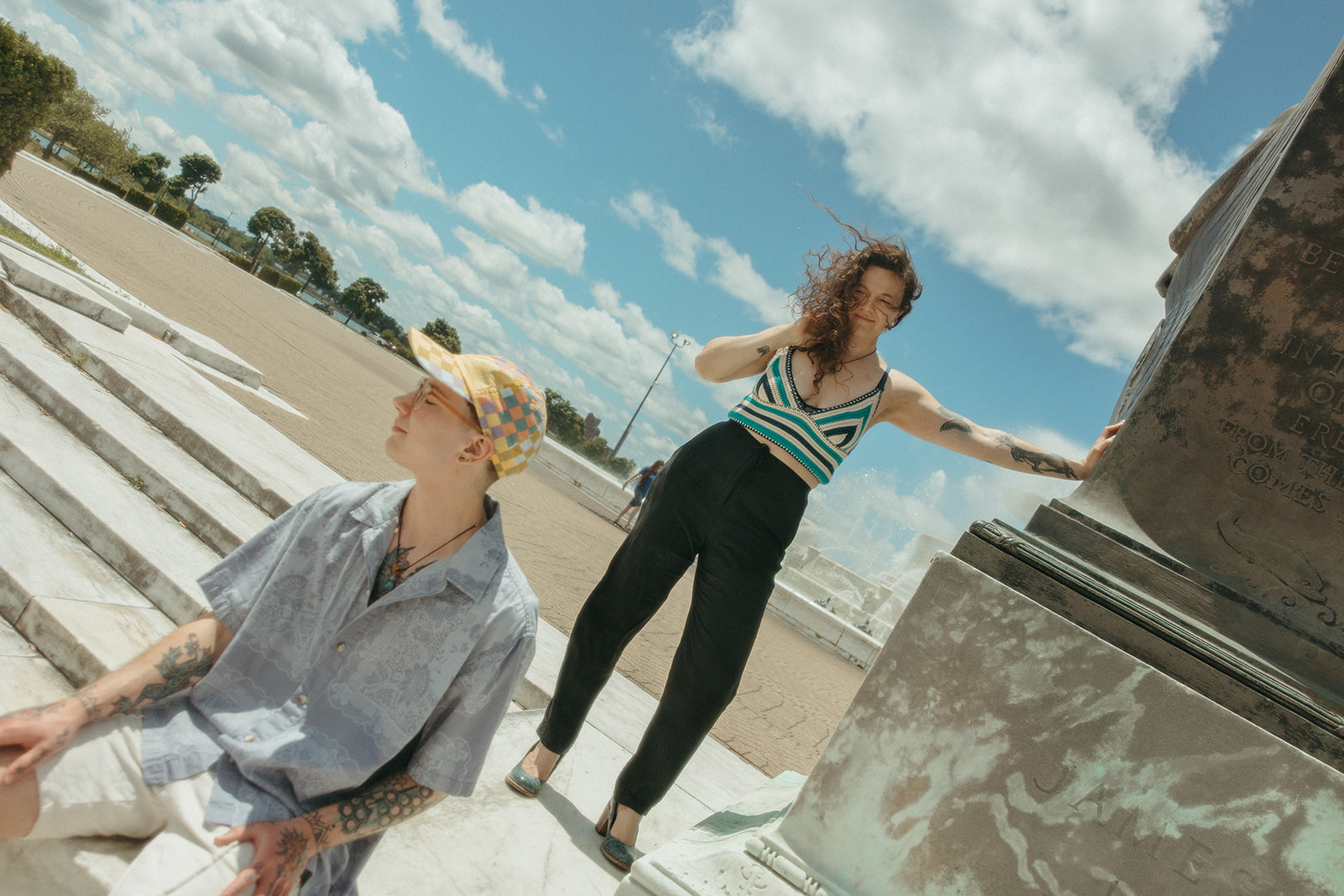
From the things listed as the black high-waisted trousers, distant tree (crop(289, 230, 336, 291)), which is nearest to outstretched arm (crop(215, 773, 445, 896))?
the black high-waisted trousers

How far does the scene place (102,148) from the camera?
61.0 metres

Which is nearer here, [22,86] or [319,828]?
[319,828]

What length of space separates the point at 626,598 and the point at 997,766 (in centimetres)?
123

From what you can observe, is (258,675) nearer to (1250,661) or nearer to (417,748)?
(417,748)

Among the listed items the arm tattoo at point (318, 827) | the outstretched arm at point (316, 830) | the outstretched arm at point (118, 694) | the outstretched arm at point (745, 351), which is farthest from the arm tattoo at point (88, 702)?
the outstretched arm at point (745, 351)

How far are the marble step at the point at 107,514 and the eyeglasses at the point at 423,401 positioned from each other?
5.97 feet

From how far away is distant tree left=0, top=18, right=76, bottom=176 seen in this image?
920cm

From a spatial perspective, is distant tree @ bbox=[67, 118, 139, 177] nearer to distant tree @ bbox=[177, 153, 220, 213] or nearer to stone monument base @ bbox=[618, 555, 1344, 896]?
distant tree @ bbox=[177, 153, 220, 213]

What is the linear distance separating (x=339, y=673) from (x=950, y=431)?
195 cm

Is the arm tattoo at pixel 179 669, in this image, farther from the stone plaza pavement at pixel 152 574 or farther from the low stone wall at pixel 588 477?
the low stone wall at pixel 588 477

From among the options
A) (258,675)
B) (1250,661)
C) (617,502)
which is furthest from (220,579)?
(617,502)

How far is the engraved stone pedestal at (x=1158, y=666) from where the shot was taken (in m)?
1.46

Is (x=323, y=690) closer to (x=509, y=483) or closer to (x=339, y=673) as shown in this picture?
(x=339, y=673)

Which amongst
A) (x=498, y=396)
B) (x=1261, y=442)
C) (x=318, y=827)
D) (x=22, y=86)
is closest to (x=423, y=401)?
(x=498, y=396)
